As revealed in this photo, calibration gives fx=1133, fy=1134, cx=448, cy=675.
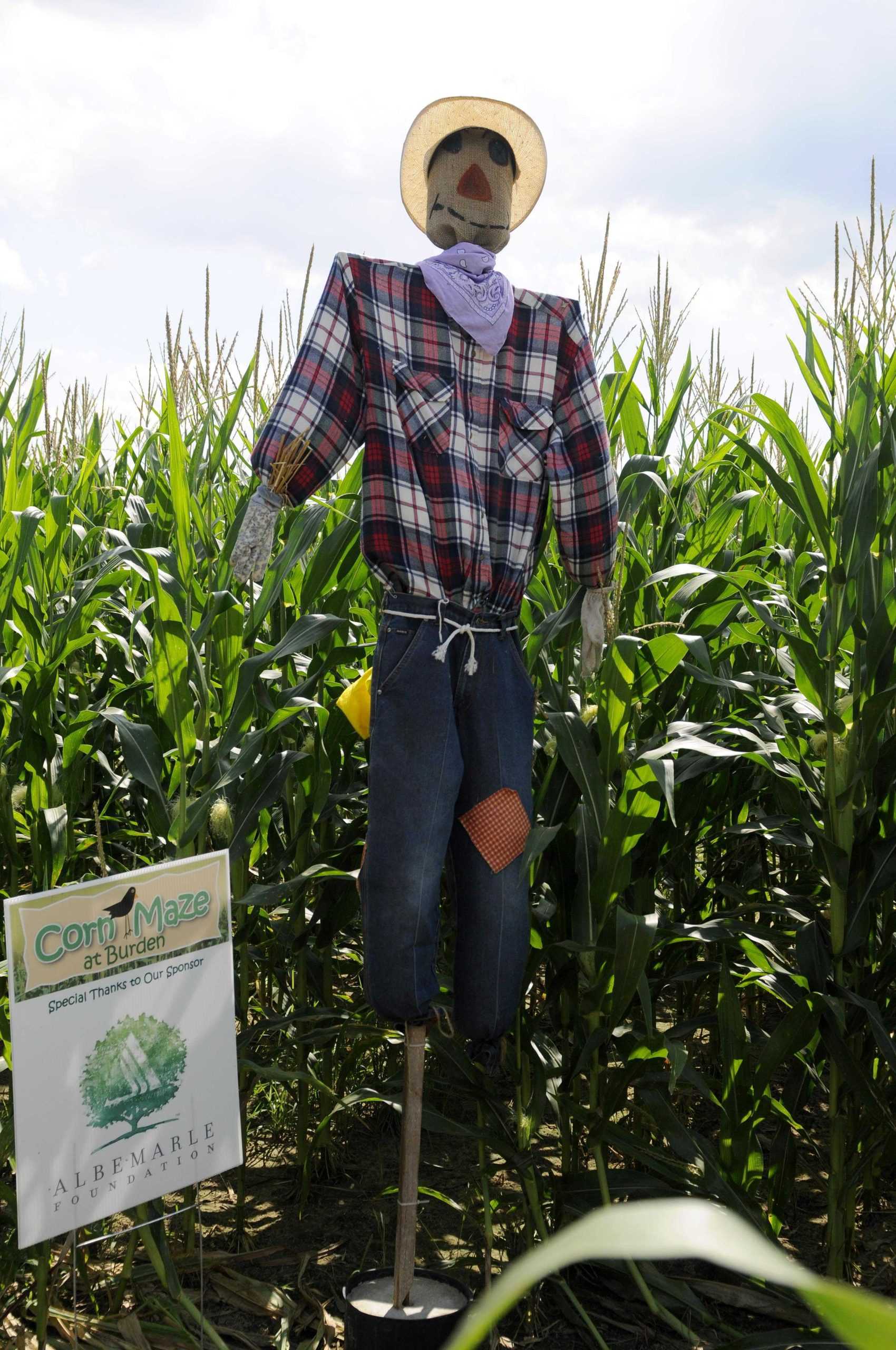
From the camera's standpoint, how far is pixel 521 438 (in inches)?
79.3

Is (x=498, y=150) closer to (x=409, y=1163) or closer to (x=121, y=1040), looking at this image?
(x=121, y=1040)

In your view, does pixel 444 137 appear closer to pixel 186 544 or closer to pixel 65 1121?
pixel 186 544

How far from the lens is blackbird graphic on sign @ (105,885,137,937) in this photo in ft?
5.40

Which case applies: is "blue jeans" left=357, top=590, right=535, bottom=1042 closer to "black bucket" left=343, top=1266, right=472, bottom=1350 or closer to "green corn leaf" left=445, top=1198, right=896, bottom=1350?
"black bucket" left=343, top=1266, right=472, bottom=1350

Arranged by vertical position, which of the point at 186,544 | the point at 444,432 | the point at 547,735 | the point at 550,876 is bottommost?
the point at 550,876

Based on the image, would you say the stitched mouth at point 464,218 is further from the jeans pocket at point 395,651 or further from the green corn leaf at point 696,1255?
the green corn leaf at point 696,1255

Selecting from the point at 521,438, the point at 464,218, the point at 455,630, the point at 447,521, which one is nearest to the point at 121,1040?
the point at 455,630

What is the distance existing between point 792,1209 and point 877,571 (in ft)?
4.76

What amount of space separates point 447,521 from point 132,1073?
3.24ft

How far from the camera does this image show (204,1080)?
175 cm

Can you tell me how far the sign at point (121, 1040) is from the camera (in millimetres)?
1541

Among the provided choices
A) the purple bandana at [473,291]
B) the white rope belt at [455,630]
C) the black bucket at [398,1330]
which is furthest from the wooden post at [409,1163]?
the purple bandana at [473,291]

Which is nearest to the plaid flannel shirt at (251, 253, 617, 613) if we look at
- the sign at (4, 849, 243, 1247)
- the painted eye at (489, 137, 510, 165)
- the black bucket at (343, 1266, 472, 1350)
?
the painted eye at (489, 137, 510, 165)

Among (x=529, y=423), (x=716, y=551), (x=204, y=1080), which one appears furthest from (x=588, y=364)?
(x=204, y=1080)
